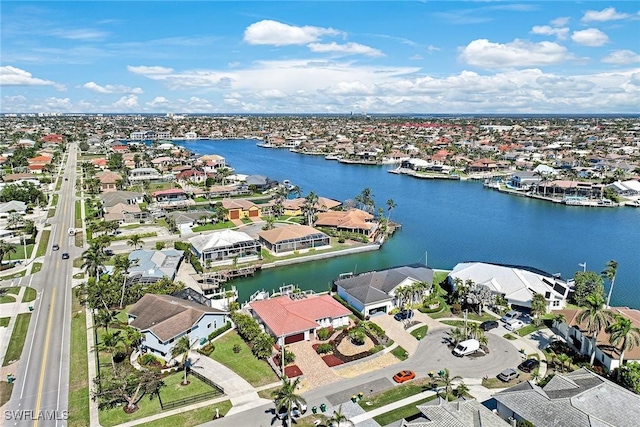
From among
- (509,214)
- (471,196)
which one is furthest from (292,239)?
(471,196)

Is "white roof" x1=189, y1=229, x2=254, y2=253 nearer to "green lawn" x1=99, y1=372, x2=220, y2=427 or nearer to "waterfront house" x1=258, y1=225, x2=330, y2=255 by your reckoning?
"waterfront house" x1=258, y1=225, x2=330, y2=255

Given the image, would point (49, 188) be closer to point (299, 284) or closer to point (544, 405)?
point (299, 284)

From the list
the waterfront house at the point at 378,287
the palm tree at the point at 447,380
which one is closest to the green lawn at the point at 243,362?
the palm tree at the point at 447,380

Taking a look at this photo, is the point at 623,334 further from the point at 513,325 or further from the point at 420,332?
the point at 420,332

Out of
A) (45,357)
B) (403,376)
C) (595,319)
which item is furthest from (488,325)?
(45,357)

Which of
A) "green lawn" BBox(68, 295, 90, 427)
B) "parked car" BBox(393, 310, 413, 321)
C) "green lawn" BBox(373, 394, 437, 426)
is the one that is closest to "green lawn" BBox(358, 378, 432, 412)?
"green lawn" BBox(373, 394, 437, 426)

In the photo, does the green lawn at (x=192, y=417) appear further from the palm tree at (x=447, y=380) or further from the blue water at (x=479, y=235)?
the blue water at (x=479, y=235)
